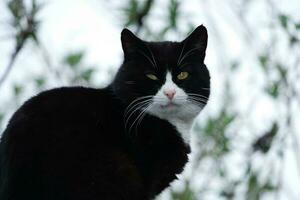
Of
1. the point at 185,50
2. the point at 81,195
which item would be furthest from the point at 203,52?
the point at 81,195

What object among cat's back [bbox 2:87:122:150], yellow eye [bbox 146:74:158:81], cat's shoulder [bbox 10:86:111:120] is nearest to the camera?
cat's back [bbox 2:87:122:150]

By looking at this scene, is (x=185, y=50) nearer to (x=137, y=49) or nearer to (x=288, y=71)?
(x=137, y=49)

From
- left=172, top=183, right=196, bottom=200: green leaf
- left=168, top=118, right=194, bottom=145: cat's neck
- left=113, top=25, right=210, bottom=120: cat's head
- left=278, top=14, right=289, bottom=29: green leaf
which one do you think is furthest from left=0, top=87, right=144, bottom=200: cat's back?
left=278, top=14, right=289, bottom=29: green leaf

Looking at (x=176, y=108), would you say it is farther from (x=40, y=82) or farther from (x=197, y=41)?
(x=40, y=82)

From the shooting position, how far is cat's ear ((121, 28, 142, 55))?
215 inches

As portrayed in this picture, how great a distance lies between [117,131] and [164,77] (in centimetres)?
51

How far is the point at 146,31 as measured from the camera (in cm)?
648

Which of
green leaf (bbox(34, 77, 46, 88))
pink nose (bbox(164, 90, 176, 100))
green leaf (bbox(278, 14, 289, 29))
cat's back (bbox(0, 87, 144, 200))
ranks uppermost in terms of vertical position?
green leaf (bbox(278, 14, 289, 29))

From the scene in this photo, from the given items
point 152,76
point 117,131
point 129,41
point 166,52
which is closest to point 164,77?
point 152,76

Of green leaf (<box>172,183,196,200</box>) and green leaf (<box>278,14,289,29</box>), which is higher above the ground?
green leaf (<box>278,14,289,29</box>)

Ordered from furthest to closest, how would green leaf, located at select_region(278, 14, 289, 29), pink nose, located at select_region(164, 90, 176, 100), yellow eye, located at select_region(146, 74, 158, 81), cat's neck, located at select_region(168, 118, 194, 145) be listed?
1. green leaf, located at select_region(278, 14, 289, 29)
2. cat's neck, located at select_region(168, 118, 194, 145)
3. yellow eye, located at select_region(146, 74, 158, 81)
4. pink nose, located at select_region(164, 90, 176, 100)

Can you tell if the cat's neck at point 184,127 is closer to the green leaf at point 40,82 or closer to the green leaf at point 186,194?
the green leaf at point 186,194

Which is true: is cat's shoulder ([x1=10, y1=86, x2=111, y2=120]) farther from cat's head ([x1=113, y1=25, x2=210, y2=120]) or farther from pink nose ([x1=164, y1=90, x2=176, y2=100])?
pink nose ([x1=164, y1=90, x2=176, y2=100])

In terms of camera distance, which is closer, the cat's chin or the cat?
the cat
